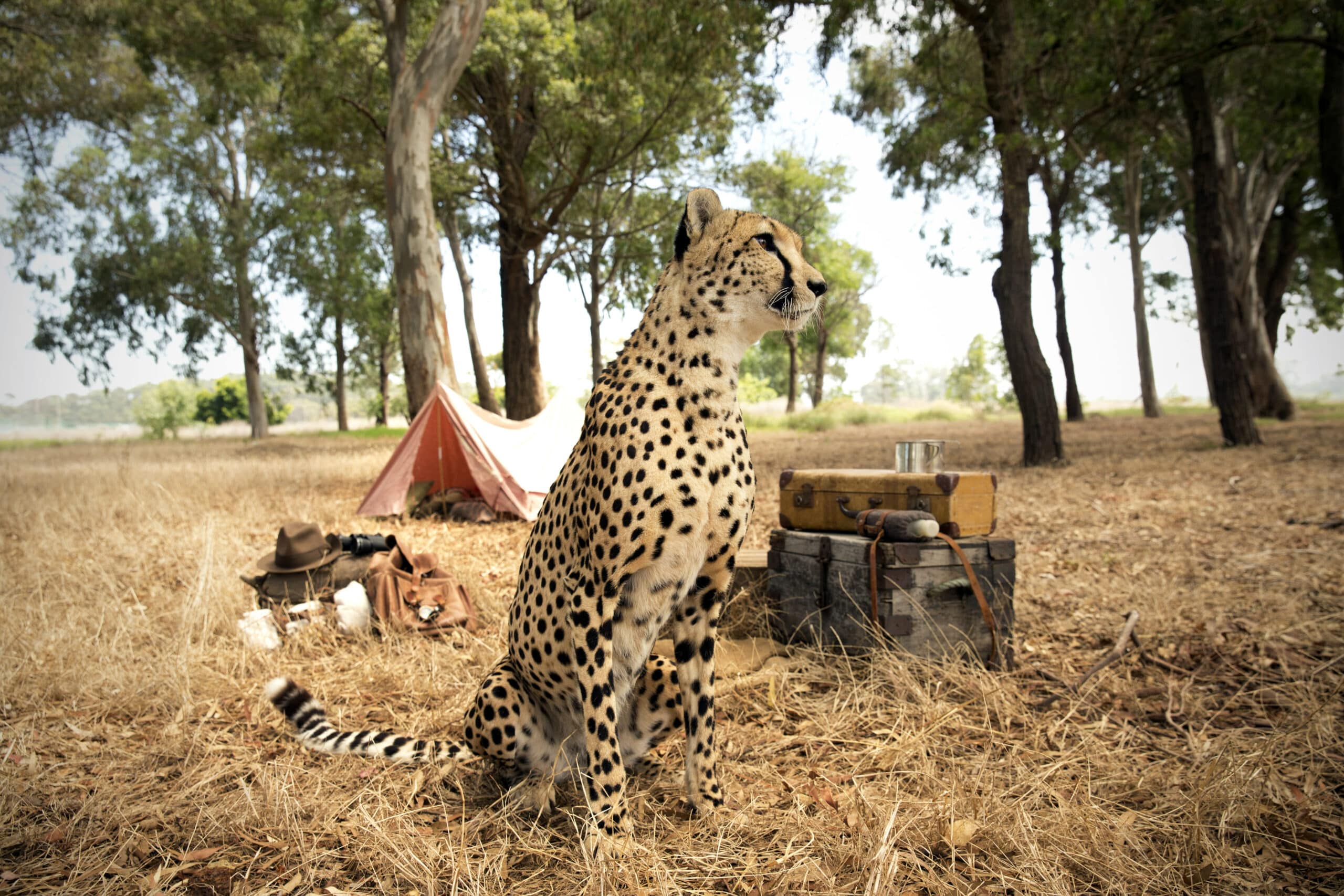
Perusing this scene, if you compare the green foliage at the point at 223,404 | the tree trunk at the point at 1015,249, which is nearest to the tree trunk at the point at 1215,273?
the tree trunk at the point at 1015,249

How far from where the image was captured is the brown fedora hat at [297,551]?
15.4ft

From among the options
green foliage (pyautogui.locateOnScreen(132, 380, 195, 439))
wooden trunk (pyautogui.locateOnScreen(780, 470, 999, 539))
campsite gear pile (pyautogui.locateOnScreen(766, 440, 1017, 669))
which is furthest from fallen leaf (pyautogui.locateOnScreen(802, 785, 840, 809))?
green foliage (pyautogui.locateOnScreen(132, 380, 195, 439))

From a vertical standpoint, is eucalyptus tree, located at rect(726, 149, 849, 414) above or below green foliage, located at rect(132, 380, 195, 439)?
above

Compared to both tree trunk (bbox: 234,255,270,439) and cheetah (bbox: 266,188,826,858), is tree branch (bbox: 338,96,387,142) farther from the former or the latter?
tree trunk (bbox: 234,255,270,439)

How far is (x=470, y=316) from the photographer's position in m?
22.2

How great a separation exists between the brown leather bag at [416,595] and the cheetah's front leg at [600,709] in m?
2.40

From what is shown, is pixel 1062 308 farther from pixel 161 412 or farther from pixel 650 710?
pixel 161 412

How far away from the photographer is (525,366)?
15.7m

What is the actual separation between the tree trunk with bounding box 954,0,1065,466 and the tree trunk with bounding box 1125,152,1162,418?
45.0 ft

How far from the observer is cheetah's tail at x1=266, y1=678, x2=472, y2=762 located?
289 cm

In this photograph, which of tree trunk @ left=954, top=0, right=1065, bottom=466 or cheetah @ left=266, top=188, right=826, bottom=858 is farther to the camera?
tree trunk @ left=954, top=0, right=1065, bottom=466

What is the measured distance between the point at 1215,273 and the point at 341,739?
13.1m

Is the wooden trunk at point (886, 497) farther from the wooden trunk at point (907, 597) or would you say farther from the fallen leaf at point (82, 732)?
the fallen leaf at point (82, 732)

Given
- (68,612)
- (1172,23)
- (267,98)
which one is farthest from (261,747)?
(267,98)
